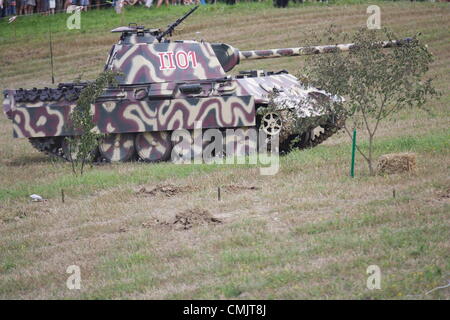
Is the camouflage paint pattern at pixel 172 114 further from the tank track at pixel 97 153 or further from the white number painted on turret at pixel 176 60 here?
the white number painted on turret at pixel 176 60

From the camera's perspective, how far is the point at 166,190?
14969 millimetres

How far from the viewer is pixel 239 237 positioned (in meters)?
11.6

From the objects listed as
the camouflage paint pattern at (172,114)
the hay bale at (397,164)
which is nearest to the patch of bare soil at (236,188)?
the hay bale at (397,164)

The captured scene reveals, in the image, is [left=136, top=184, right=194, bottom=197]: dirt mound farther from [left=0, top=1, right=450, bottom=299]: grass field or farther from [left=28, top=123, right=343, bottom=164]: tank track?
[left=28, top=123, right=343, bottom=164]: tank track

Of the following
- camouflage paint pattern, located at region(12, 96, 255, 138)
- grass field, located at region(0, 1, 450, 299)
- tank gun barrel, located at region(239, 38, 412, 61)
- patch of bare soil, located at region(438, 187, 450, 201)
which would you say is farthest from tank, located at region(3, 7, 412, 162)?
patch of bare soil, located at region(438, 187, 450, 201)

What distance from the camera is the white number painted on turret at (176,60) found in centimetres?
1903

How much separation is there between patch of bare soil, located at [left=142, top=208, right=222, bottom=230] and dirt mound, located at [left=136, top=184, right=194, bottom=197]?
1925 mm

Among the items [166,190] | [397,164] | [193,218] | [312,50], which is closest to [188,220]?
[193,218]

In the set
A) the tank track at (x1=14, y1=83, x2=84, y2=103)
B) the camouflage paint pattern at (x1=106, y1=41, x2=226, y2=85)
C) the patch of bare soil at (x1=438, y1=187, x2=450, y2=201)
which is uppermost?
the camouflage paint pattern at (x1=106, y1=41, x2=226, y2=85)

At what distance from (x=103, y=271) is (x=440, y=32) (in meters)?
24.1

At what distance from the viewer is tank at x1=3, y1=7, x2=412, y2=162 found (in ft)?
59.8

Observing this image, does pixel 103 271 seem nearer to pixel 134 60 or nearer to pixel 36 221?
pixel 36 221

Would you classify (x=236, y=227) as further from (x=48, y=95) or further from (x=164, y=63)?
(x=48, y=95)

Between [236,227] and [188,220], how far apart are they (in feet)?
2.67
